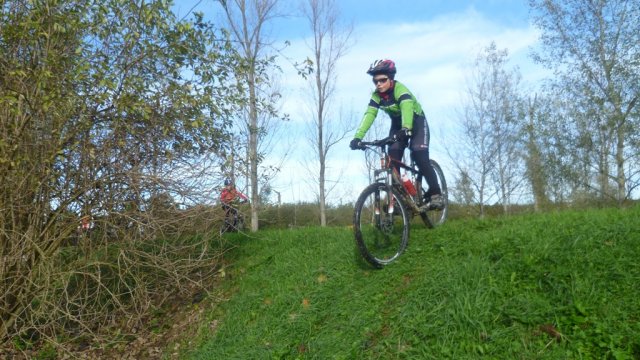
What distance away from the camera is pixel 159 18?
5973 mm

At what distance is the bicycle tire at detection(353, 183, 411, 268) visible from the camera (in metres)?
4.78

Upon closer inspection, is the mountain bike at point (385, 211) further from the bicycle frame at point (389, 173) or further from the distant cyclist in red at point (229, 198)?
the distant cyclist in red at point (229, 198)

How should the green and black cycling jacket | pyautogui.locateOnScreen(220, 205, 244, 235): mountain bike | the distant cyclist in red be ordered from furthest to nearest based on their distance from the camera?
pyautogui.locateOnScreen(220, 205, 244, 235): mountain bike → the distant cyclist in red → the green and black cycling jacket

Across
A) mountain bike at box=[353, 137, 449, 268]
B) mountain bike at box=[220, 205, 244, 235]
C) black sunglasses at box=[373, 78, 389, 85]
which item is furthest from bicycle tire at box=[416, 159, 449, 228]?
mountain bike at box=[220, 205, 244, 235]

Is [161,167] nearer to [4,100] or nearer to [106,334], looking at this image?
[4,100]

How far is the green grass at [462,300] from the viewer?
353 centimetres

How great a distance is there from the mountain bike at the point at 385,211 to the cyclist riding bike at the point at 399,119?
109mm

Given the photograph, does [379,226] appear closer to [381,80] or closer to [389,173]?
[389,173]

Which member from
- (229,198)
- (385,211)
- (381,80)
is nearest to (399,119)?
(381,80)

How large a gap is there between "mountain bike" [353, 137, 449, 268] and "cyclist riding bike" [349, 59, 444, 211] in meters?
0.11

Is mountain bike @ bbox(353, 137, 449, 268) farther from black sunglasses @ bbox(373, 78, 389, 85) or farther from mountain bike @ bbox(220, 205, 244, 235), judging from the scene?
mountain bike @ bbox(220, 205, 244, 235)

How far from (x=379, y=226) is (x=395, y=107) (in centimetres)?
153

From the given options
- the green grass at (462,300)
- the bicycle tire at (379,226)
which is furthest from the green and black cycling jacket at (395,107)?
the green grass at (462,300)

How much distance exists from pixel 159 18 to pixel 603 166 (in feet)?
54.4
